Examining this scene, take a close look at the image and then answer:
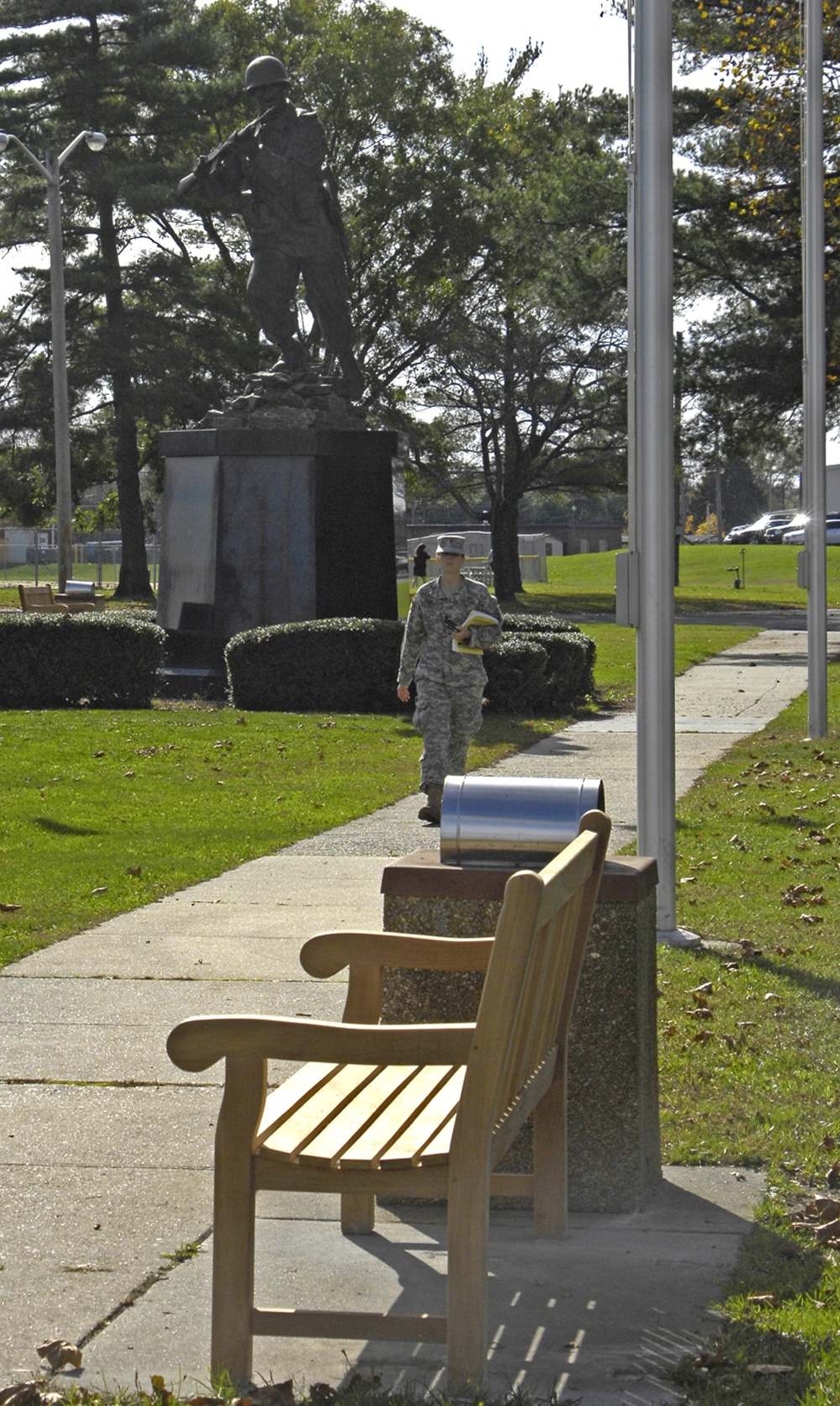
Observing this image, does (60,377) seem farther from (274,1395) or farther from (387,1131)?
(274,1395)

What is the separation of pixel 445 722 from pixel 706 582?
5108 cm

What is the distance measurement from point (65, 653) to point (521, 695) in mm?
4582

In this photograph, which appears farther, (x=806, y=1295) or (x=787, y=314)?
(x=787, y=314)

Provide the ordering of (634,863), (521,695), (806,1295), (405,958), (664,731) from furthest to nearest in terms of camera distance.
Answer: (521,695)
(664,731)
(634,863)
(405,958)
(806,1295)

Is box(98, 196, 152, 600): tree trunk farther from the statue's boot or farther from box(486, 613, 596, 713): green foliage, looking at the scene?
box(486, 613, 596, 713): green foliage

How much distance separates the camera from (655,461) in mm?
7363

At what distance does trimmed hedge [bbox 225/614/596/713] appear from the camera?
17.5 metres

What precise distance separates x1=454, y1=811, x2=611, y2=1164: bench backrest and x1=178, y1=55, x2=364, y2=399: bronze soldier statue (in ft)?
53.1

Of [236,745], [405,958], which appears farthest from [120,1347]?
[236,745]

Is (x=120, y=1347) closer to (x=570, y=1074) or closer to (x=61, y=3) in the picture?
(x=570, y=1074)

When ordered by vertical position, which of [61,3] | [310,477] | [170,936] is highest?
[61,3]

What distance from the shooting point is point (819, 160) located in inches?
625

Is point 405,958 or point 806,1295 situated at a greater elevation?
point 405,958

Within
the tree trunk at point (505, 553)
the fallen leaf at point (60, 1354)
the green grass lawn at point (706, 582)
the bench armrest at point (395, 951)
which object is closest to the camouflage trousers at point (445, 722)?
the bench armrest at point (395, 951)
